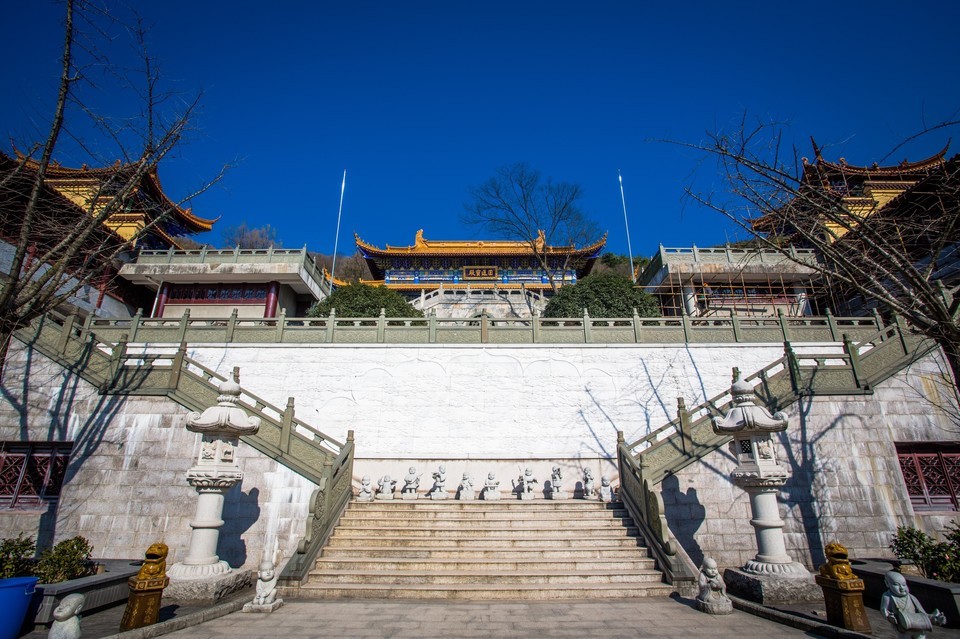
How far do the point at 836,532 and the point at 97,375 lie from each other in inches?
657

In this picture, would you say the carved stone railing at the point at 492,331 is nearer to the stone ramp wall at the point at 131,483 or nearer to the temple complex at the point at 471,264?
the stone ramp wall at the point at 131,483

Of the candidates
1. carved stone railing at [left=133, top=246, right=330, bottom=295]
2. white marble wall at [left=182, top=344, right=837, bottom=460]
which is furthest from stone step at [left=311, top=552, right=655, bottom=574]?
carved stone railing at [left=133, top=246, right=330, bottom=295]

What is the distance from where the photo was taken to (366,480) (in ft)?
34.3

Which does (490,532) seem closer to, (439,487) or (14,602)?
(439,487)

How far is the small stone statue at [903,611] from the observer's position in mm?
4148

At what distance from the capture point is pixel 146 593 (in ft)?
17.5

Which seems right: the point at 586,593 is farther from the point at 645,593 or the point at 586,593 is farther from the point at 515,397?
the point at 515,397

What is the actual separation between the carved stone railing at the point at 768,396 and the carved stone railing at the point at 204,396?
604cm

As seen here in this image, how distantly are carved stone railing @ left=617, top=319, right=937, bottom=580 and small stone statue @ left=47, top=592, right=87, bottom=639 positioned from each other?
26.6ft

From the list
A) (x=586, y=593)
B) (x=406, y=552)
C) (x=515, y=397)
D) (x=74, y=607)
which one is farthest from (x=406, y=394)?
(x=74, y=607)

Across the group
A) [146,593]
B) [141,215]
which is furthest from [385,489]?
[141,215]

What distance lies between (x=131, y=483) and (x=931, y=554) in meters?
14.1

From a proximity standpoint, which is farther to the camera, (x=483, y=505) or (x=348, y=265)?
(x=348, y=265)

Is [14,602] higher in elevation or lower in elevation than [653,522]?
lower
